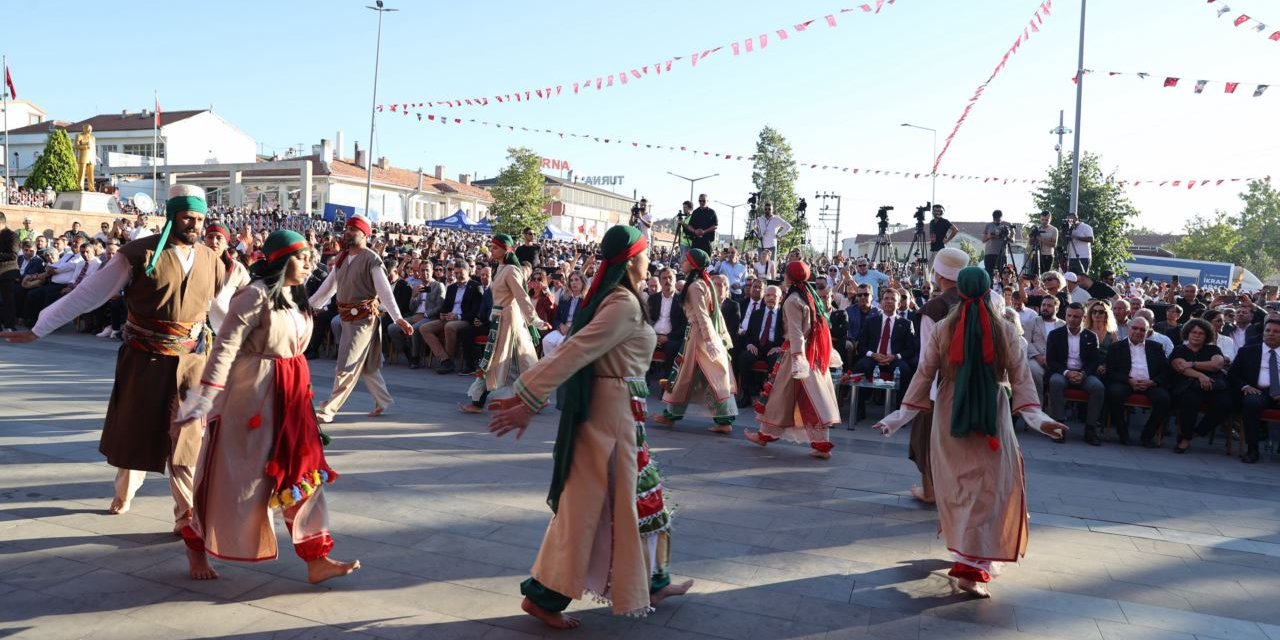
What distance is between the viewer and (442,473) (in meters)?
6.77

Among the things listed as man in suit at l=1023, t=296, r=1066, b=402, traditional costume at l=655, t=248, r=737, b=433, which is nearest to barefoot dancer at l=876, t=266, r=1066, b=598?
traditional costume at l=655, t=248, r=737, b=433

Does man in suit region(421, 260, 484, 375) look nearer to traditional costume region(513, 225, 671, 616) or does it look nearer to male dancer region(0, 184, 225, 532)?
male dancer region(0, 184, 225, 532)

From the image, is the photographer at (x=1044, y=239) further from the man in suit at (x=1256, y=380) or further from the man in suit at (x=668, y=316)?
the man in suit at (x=668, y=316)

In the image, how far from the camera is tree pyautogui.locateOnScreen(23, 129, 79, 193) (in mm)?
50500

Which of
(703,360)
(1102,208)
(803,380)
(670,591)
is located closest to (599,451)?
(670,591)

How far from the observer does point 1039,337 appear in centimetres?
1048

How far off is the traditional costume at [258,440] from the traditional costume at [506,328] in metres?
4.63

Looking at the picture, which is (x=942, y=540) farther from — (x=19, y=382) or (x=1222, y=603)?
(x=19, y=382)

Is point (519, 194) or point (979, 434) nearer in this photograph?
point (979, 434)

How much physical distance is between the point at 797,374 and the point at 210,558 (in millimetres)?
4783

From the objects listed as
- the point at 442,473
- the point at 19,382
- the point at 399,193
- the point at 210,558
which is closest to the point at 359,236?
the point at 442,473

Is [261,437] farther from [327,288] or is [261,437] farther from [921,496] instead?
[921,496]

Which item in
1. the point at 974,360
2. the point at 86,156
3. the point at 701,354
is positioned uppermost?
the point at 86,156

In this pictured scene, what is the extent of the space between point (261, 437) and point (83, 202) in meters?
35.7
